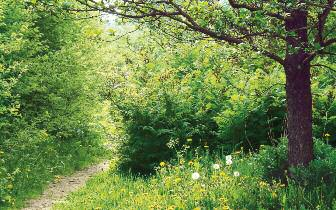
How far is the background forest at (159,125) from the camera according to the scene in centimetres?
598

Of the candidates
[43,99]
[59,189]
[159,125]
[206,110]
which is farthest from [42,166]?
[206,110]

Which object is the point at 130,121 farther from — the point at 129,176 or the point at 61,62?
the point at 61,62

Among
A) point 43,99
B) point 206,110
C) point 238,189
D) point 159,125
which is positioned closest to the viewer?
point 238,189

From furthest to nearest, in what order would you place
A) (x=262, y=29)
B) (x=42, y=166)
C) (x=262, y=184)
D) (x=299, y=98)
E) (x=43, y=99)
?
(x=43, y=99)
(x=42, y=166)
(x=262, y=184)
(x=299, y=98)
(x=262, y=29)

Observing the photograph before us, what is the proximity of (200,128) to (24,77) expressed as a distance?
15.4ft

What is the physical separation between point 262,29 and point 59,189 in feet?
23.0

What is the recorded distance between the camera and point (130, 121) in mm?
9391

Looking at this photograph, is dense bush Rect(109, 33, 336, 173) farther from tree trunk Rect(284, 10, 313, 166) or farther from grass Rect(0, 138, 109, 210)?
grass Rect(0, 138, 109, 210)

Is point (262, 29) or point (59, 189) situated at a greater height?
point (262, 29)

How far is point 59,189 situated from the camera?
34.3ft

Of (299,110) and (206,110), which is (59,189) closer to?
(206,110)

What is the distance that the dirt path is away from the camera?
9195 mm

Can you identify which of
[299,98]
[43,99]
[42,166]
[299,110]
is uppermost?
[43,99]

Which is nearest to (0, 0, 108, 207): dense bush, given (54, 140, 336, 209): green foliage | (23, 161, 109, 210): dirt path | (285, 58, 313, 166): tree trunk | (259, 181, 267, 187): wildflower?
(23, 161, 109, 210): dirt path
